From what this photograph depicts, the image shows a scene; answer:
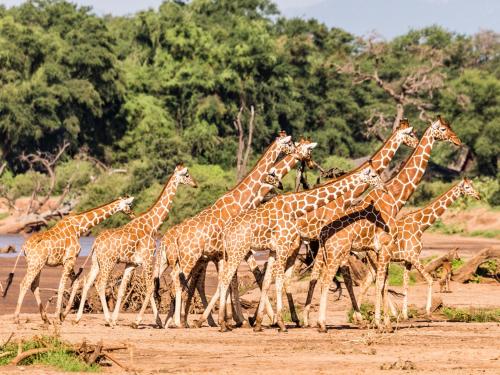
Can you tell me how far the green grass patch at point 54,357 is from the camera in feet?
47.8

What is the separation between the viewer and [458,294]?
26.3 meters

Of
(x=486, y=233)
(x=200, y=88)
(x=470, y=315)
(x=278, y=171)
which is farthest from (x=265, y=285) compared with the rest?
(x=200, y=88)

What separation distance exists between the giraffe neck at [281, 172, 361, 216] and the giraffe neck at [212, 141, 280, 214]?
144 cm

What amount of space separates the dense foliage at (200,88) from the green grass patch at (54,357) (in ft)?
159

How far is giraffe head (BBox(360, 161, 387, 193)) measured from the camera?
19.6 m

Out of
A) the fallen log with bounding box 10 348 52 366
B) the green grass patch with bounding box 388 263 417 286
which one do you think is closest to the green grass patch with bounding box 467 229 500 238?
the green grass patch with bounding box 388 263 417 286

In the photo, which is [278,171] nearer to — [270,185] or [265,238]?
[270,185]

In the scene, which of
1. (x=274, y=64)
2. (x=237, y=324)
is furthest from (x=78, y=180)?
(x=237, y=324)

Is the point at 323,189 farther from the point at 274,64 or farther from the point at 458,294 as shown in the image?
the point at 274,64

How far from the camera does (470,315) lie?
21.3m

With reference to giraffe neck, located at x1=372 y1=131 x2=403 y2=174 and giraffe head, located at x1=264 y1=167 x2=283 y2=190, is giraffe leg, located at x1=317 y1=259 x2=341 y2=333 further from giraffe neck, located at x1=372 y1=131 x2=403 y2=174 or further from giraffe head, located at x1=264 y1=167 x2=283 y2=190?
giraffe neck, located at x1=372 y1=131 x2=403 y2=174

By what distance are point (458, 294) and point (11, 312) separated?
9617mm

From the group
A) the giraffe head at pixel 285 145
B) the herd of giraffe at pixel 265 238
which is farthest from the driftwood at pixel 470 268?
the giraffe head at pixel 285 145

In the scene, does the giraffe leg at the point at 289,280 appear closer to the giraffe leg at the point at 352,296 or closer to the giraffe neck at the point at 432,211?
the giraffe leg at the point at 352,296
